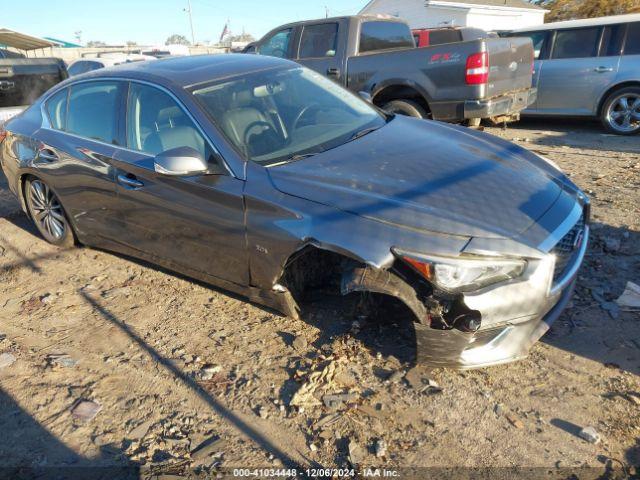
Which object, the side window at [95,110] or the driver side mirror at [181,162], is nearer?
the driver side mirror at [181,162]

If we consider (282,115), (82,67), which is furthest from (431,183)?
(82,67)

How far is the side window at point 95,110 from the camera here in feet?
13.2

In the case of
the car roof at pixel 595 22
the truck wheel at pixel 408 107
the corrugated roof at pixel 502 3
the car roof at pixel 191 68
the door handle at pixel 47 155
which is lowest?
the door handle at pixel 47 155

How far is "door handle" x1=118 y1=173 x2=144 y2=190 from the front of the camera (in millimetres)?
3771

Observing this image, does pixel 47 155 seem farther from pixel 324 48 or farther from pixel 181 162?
pixel 324 48

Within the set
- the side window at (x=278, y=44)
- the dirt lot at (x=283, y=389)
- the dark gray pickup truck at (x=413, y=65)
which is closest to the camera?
the dirt lot at (x=283, y=389)

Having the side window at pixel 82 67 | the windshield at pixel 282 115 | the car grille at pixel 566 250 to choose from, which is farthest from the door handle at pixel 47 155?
the side window at pixel 82 67

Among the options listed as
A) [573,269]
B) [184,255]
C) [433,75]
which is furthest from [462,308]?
[433,75]

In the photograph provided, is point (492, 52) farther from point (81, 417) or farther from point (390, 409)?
point (81, 417)

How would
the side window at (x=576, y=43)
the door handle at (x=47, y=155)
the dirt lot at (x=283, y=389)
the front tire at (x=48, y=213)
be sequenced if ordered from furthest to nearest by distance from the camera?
the side window at (x=576, y=43), the front tire at (x=48, y=213), the door handle at (x=47, y=155), the dirt lot at (x=283, y=389)

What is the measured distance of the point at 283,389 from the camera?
294 centimetres

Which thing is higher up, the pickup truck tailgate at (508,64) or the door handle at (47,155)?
the pickup truck tailgate at (508,64)

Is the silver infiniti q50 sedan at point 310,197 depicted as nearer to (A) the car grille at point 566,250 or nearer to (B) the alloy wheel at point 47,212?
(A) the car grille at point 566,250

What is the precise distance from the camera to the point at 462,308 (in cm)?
265
